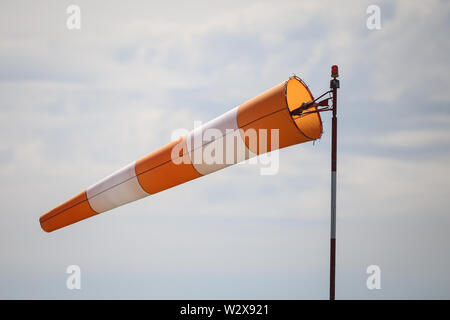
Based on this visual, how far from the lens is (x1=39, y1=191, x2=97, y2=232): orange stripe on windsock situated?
597 inches

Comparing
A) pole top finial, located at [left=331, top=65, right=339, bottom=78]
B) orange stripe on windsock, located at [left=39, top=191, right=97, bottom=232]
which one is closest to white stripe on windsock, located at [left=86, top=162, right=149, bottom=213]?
orange stripe on windsock, located at [left=39, top=191, right=97, bottom=232]

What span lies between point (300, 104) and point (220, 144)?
226 centimetres

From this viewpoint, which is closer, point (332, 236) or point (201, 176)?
point (332, 236)

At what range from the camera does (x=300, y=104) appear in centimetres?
1113

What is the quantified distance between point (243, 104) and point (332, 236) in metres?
3.88

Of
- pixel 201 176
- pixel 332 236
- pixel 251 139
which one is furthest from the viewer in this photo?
pixel 201 176

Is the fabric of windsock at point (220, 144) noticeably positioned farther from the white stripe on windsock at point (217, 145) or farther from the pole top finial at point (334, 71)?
the pole top finial at point (334, 71)

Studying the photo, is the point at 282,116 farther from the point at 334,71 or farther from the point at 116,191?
the point at 116,191

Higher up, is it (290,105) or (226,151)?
(290,105)

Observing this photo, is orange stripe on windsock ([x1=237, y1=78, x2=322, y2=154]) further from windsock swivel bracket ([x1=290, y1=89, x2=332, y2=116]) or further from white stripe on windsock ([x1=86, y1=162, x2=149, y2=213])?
white stripe on windsock ([x1=86, y1=162, x2=149, y2=213])
